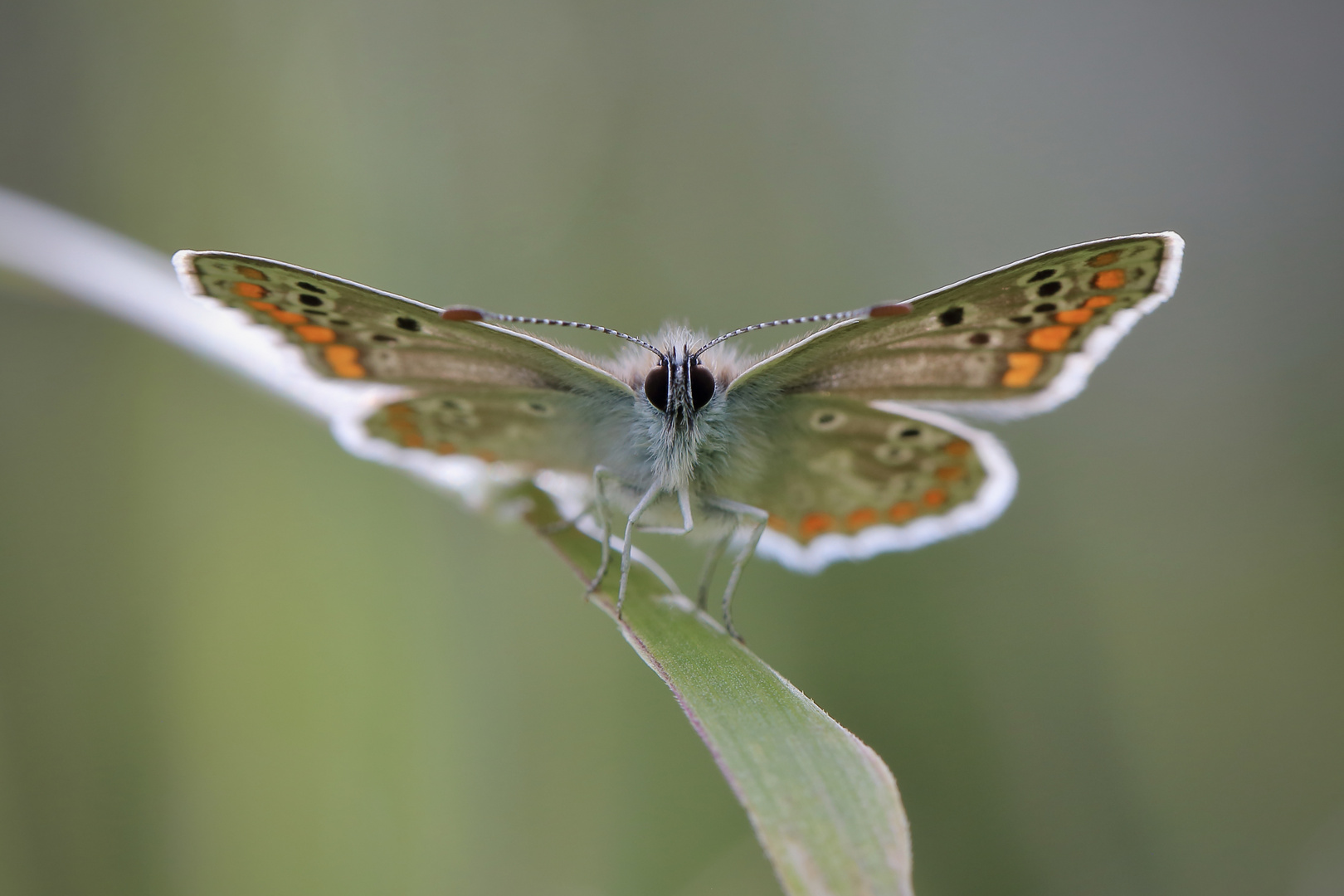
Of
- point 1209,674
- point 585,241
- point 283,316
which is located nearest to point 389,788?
point 283,316

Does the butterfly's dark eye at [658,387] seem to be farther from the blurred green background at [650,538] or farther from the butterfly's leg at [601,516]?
the blurred green background at [650,538]

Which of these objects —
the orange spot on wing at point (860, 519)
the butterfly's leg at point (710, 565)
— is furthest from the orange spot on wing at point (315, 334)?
the orange spot on wing at point (860, 519)

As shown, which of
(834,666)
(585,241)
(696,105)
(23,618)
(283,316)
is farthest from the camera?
(696,105)

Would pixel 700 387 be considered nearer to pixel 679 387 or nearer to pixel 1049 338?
pixel 679 387

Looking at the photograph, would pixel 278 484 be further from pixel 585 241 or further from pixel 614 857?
pixel 585 241

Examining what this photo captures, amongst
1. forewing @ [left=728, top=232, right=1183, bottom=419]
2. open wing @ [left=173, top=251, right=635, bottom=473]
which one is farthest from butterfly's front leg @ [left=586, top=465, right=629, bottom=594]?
forewing @ [left=728, top=232, right=1183, bottom=419]

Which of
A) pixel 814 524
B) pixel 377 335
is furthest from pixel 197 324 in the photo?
pixel 814 524

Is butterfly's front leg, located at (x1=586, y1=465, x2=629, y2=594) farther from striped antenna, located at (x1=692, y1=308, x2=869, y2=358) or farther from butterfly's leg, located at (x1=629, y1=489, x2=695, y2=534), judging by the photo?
striped antenna, located at (x1=692, y1=308, x2=869, y2=358)
